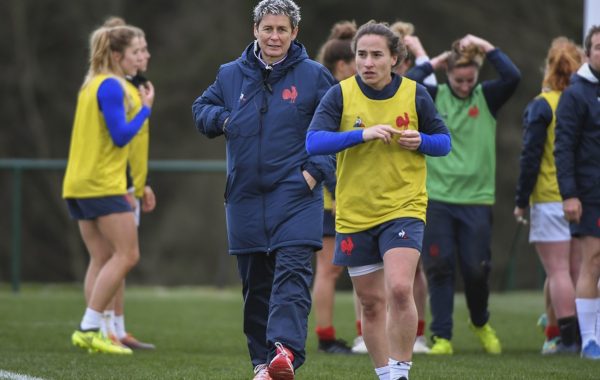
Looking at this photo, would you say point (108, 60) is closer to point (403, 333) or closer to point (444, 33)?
point (403, 333)

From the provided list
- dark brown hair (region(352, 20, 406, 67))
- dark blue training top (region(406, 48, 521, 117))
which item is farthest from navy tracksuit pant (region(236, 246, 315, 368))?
dark blue training top (region(406, 48, 521, 117))

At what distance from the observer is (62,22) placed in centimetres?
2672

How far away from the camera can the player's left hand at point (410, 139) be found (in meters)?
6.76

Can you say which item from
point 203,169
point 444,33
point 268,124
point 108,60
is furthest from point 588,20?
point 444,33

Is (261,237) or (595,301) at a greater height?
(261,237)

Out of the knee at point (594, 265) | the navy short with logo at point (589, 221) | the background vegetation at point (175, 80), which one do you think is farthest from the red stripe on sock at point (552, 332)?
the background vegetation at point (175, 80)

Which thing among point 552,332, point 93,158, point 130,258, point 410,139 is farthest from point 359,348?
point 410,139

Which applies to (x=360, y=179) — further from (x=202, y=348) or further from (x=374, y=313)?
(x=202, y=348)

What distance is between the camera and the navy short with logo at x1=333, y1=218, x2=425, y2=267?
6.81 m

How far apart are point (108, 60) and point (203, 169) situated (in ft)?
26.6

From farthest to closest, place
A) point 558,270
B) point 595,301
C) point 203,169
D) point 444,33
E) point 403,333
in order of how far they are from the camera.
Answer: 1. point 444,33
2. point 203,169
3. point 558,270
4. point 595,301
5. point 403,333

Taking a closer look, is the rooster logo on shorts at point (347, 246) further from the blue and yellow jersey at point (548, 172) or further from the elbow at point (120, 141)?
the blue and yellow jersey at point (548, 172)

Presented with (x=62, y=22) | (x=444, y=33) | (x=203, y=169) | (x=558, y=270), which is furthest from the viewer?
(x=62, y=22)

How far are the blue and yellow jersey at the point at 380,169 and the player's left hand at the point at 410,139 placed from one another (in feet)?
0.45
